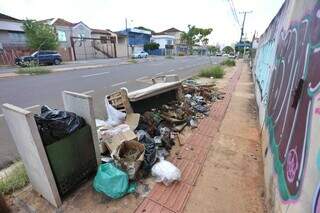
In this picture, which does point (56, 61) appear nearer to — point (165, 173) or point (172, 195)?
point (165, 173)

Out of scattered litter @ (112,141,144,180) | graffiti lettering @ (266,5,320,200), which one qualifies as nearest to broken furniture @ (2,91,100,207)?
scattered litter @ (112,141,144,180)

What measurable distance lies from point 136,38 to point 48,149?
167 ft

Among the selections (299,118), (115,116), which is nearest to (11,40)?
(115,116)

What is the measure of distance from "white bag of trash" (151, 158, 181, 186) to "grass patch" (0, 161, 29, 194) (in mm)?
1760

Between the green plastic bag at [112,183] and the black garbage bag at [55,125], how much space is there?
666mm

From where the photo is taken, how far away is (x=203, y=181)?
2.80m

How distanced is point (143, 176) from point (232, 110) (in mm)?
4108

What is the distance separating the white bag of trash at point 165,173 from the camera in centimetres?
271

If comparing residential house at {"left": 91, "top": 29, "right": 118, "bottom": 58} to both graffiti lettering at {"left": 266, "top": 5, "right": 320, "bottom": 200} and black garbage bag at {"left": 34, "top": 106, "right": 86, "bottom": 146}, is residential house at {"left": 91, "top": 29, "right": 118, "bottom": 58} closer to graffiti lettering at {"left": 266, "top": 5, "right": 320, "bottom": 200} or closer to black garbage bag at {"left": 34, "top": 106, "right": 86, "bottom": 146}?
black garbage bag at {"left": 34, "top": 106, "right": 86, "bottom": 146}

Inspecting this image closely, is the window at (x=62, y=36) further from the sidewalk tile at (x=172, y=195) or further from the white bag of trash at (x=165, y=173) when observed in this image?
the sidewalk tile at (x=172, y=195)

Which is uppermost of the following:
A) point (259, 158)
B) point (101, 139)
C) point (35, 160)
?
point (35, 160)

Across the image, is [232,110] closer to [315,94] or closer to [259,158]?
[259,158]

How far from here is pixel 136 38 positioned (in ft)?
164

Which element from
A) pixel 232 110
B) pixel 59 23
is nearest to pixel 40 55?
pixel 59 23
